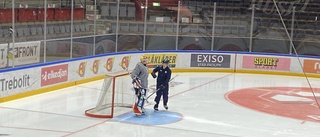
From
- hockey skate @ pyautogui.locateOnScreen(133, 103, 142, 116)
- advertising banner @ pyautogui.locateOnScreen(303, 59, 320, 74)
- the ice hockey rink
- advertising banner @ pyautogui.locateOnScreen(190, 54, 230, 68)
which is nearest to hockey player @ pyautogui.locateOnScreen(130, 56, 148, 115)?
hockey skate @ pyautogui.locateOnScreen(133, 103, 142, 116)

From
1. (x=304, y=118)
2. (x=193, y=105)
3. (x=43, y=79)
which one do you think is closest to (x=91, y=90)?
(x=43, y=79)

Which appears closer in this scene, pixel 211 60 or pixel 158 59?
pixel 158 59

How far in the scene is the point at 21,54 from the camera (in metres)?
15.8

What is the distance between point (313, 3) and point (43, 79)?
18.2 metres

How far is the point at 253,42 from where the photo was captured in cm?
2441

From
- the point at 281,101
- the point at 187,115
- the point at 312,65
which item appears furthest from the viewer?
the point at 312,65

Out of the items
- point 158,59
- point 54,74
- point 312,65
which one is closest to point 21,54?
point 54,74

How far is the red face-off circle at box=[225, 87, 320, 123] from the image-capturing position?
46.5ft

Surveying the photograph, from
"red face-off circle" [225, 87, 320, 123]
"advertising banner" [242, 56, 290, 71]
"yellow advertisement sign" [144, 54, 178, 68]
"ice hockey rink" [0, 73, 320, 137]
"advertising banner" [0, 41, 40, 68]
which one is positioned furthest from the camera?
"advertising banner" [242, 56, 290, 71]

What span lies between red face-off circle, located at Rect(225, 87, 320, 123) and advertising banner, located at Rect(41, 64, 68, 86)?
→ 5271 millimetres

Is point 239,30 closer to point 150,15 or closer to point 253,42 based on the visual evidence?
point 253,42

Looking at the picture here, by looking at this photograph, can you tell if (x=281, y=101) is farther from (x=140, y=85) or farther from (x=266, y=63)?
(x=266, y=63)

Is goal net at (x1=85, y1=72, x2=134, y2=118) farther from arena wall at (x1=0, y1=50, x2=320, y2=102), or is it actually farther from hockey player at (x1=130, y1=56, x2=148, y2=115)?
arena wall at (x1=0, y1=50, x2=320, y2=102)

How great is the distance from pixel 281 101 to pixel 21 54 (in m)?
8.08
